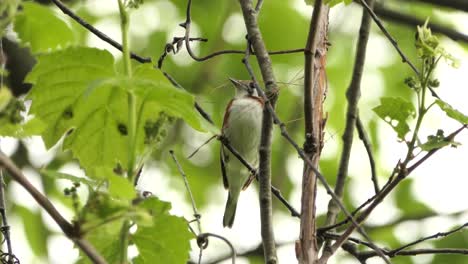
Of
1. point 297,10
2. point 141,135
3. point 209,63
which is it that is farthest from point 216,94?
point 141,135

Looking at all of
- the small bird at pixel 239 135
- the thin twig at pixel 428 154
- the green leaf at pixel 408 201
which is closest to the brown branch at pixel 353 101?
the thin twig at pixel 428 154

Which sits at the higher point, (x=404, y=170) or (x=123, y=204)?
(x=404, y=170)

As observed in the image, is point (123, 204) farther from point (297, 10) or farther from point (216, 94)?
point (216, 94)

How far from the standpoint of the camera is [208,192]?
24.4 ft

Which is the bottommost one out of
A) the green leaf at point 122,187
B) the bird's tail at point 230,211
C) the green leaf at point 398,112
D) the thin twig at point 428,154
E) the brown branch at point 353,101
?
the green leaf at point 122,187

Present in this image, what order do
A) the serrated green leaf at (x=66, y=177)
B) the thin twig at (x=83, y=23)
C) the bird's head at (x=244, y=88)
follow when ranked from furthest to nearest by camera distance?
the bird's head at (x=244, y=88) → the thin twig at (x=83, y=23) → the serrated green leaf at (x=66, y=177)

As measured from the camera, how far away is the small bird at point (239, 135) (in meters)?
6.50

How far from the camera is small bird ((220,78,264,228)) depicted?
256 inches

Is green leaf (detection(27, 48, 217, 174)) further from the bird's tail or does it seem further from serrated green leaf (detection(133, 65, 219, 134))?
the bird's tail

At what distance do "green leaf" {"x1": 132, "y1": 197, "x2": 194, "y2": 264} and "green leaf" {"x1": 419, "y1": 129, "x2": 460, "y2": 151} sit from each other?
603 mm

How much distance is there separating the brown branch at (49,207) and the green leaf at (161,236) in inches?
18.4

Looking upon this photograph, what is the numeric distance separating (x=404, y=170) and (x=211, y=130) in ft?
1.79

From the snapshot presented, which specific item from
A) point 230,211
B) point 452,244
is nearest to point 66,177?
point 452,244

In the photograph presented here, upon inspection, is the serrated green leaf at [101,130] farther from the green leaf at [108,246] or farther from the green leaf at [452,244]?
the green leaf at [452,244]
